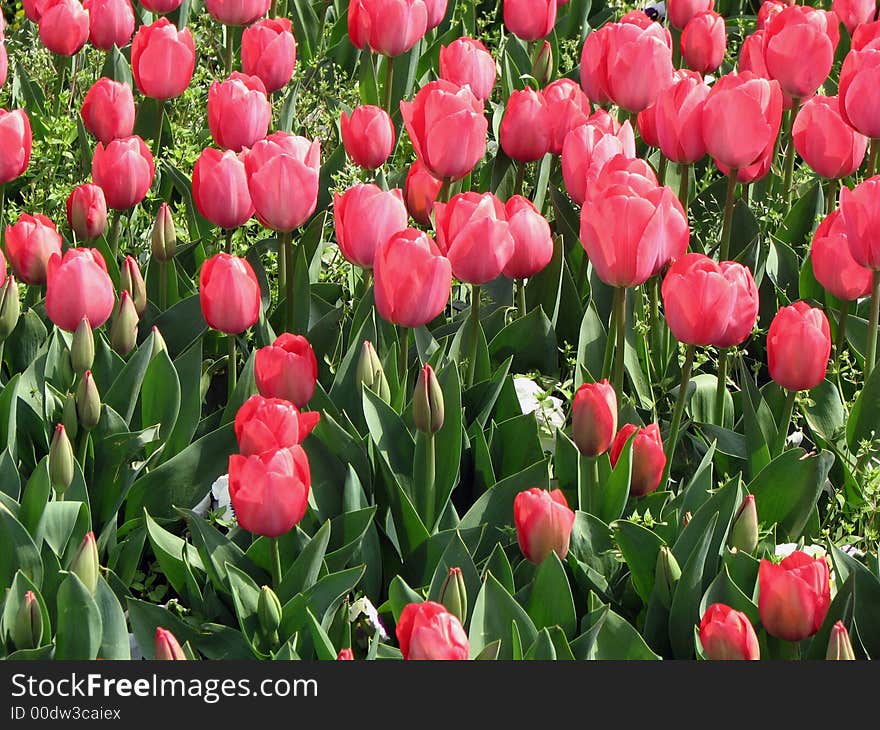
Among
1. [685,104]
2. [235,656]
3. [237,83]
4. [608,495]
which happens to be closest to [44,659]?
[235,656]

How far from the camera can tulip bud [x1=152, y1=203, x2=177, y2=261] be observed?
258 centimetres

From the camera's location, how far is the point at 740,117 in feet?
7.93

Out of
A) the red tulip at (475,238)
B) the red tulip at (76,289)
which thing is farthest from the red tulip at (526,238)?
the red tulip at (76,289)

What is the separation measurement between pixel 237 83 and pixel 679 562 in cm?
136

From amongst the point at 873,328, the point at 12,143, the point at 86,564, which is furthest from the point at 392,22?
the point at 86,564

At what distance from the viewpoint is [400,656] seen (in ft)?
6.04

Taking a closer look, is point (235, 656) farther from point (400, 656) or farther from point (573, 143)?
point (573, 143)

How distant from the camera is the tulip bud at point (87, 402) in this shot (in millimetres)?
2111

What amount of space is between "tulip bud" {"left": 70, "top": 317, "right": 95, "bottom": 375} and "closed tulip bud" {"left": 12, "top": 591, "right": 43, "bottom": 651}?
1.91 ft

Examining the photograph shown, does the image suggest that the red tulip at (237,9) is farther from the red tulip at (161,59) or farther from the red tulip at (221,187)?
the red tulip at (221,187)

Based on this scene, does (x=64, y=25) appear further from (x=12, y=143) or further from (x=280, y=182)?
(x=280, y=182)

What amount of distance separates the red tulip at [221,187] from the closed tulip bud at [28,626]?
0.96 meters

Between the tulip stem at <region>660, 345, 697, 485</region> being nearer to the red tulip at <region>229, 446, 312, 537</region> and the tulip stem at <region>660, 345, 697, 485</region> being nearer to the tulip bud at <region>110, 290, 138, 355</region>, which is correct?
the red tulip at <region>229, 446, 312, 537</region>

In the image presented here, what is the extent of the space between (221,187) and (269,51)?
0.79 m
